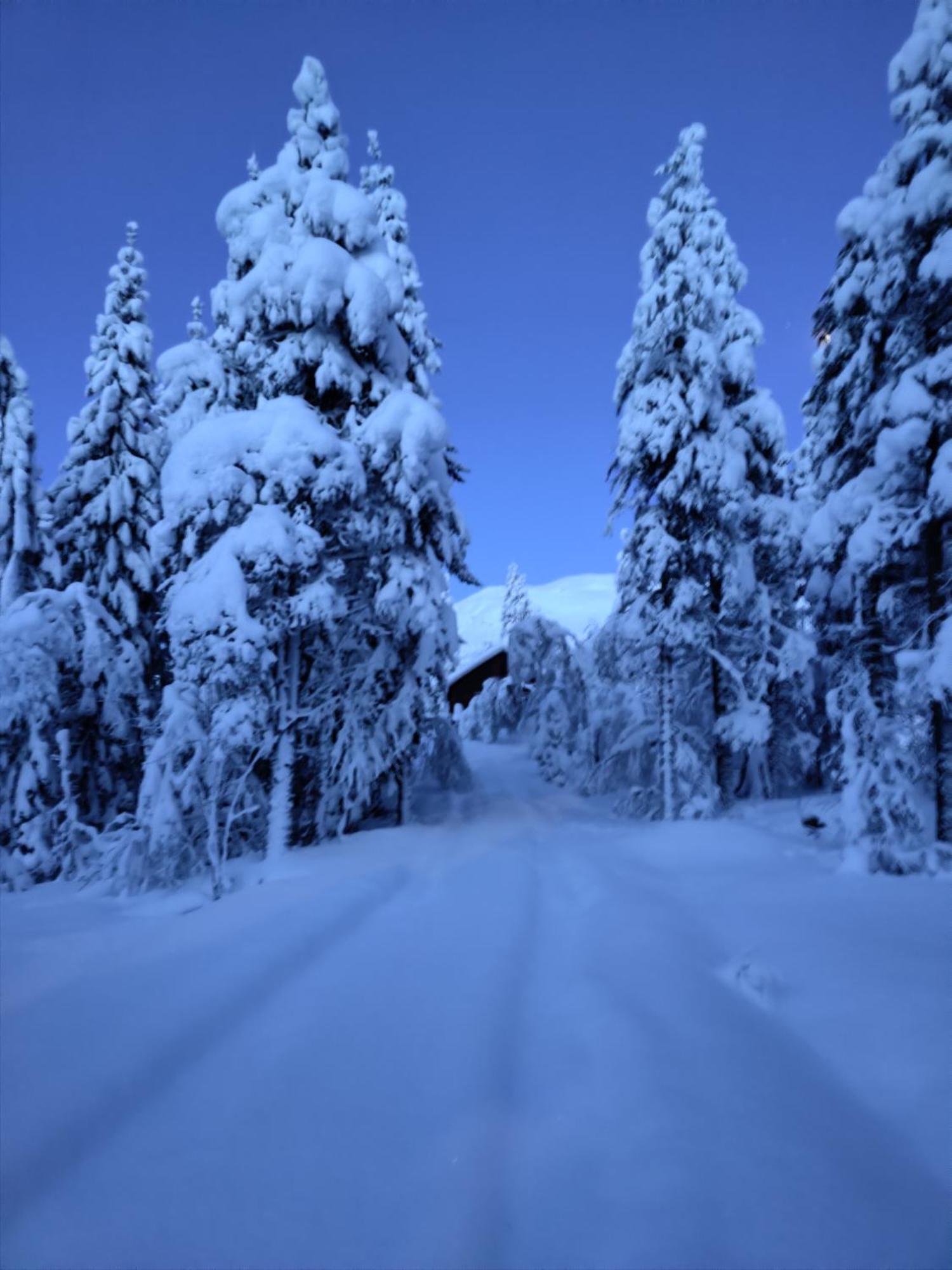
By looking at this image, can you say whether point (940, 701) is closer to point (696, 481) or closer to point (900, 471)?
point (900, 471)

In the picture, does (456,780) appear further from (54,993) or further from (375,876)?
(54,993)

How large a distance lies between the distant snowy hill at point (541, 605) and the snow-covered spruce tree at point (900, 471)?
32.4 metres

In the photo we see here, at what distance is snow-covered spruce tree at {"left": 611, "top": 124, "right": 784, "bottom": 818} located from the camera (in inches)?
527

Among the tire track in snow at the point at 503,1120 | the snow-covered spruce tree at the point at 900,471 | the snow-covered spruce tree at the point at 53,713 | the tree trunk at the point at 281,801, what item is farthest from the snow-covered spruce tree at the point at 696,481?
the snow-covered spruce tree at the point at 53,713

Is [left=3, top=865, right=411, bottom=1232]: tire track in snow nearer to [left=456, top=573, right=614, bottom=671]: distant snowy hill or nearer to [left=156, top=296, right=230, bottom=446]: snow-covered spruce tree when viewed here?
[left=156, top=296, right=230, bottom=446]: snow-covered spruce tree

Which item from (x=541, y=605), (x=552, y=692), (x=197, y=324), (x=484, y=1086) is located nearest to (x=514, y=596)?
(x=541, y=605)

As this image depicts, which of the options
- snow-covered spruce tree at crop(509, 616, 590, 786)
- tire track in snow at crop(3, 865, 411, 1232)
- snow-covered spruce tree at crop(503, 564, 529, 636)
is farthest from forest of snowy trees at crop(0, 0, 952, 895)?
snow-covered spruce tree at crop(503, 564, 529, 636)

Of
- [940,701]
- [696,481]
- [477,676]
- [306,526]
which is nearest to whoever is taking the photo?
[940,701]

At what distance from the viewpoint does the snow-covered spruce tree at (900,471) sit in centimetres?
890

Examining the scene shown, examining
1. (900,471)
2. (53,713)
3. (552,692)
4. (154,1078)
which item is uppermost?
(900,471)

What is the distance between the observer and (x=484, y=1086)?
12.4 ft

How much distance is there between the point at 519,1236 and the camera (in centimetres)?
274

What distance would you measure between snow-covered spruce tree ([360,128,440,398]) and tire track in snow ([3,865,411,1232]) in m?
12.6

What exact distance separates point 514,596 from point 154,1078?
177 feet
